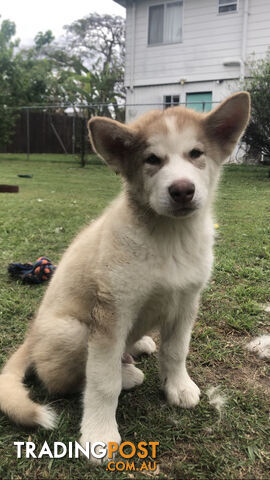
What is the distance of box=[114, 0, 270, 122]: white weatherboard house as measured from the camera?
14.5 m

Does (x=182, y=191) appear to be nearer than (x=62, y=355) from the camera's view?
Yes

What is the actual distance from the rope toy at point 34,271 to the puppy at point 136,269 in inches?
58.1

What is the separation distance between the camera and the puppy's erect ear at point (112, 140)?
1844 mm

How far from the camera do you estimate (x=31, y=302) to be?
10.6 ft

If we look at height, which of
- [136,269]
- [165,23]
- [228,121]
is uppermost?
[165,23]

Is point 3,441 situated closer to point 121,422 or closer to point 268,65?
point 121,422

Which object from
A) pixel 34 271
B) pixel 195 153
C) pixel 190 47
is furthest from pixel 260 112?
pixel 195 153

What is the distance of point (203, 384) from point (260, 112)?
10865 mm

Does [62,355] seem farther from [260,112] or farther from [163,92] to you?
[163,92]

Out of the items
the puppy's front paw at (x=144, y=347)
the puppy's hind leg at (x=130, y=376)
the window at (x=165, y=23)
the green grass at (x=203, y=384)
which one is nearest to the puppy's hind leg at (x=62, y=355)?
the green grass at (x=203, y=384)

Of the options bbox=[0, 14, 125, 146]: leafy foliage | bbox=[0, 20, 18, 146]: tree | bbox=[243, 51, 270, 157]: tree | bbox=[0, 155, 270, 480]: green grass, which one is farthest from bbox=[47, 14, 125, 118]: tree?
bbox=[0, 155, 270, 480]: green grass

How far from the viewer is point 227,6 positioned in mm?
14977

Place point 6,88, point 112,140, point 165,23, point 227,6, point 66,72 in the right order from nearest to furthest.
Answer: point 112,140, point 227,6, point 165,23, point 6,88, point 66,72

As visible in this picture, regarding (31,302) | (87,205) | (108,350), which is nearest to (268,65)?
(87,205)
